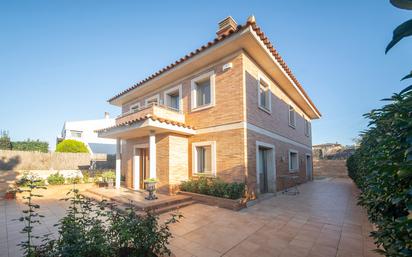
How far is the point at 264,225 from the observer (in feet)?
17.4

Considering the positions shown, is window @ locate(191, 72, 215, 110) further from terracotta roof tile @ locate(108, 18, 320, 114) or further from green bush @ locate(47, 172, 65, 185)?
green bush @ locate(47, 172, 65, 185)

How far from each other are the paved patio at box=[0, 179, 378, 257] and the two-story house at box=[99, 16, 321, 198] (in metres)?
1.84

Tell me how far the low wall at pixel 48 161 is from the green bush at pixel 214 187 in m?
12.4

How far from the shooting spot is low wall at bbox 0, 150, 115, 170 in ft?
45.4

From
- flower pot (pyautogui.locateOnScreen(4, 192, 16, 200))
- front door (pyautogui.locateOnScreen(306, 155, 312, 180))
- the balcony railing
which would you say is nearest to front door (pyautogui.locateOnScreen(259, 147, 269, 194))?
the balcony railing

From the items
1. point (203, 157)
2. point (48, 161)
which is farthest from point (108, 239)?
point (48, 161)

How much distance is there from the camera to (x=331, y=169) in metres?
21.2

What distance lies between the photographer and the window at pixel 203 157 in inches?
339

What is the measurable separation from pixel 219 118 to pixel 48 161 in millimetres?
14891

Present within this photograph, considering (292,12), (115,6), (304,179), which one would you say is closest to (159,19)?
(115,6)

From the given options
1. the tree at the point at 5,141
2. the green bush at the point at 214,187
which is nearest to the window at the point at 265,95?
the green bush at the point at 214,187

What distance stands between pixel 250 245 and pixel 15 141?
83.5 feet

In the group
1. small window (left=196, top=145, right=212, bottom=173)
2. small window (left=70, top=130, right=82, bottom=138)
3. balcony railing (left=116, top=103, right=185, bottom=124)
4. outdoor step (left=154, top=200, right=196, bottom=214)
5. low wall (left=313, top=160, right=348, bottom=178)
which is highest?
small window (left=70, top=130, right=82, bottom=138)

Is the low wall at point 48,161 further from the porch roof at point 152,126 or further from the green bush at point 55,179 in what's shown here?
the porch roof at point 152,126
